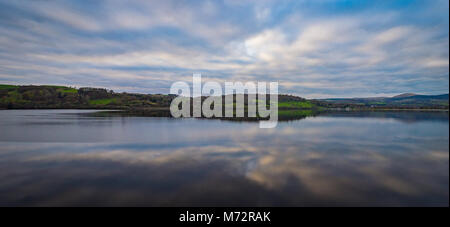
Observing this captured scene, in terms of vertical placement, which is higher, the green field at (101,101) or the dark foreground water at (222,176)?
the green field at (101,101)

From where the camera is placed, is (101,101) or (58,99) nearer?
(58,99)

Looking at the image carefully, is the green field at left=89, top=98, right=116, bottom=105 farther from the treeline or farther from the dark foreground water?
the dark foreground water

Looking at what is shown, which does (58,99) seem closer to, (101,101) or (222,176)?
(101,101)

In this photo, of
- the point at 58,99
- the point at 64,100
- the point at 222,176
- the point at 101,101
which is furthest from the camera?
the point at 101,101

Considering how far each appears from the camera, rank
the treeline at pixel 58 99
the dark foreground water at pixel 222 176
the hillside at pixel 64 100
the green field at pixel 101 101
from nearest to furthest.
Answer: the dark foreground water at pixel 222 176 < the hillside at pixel 64 100 < the treeline at pixel 58 99 < the green field at pixel 101 101

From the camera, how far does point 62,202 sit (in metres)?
8.05

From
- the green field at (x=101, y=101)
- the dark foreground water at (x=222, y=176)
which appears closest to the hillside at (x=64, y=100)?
the green field at (x=101, y=101)

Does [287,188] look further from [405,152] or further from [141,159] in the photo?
[405,152]

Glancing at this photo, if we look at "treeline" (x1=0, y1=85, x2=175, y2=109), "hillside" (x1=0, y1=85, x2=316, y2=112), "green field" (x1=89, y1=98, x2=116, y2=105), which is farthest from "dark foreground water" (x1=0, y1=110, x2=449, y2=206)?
"green field" (x1=89, y1=98, x2=116, y2=105)

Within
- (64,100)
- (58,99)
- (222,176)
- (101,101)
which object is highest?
(58,99)

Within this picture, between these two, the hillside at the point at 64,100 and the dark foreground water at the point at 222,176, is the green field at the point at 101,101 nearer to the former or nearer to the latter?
the hillside at the point at 64,100

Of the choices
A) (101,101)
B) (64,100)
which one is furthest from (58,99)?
(101,101)

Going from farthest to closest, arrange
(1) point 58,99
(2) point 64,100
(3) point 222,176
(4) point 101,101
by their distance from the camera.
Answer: (4) point 101,101 < (2) point 64,100 < (1) point 58,99 < (3) point 222,176
